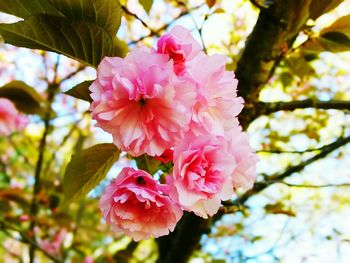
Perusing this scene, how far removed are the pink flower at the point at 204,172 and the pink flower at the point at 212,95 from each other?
0.02 m

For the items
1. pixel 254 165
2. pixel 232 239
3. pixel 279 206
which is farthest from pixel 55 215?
pixel 254 165

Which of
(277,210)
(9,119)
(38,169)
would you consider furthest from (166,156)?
(9,119)

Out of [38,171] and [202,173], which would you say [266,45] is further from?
[38,171]

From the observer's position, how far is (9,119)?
182 cm

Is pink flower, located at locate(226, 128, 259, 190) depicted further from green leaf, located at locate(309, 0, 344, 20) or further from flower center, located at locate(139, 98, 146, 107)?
green leaf, located at locate(309, 0, 344, 20)

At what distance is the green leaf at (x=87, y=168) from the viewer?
617 millimetres

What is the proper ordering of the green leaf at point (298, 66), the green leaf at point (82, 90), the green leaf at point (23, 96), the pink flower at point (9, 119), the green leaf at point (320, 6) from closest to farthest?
the green leaf at point (82, 90) → the green leaf at point (320, 6) → the green leaf at point (298, 66) → the green leaf at point (23, 96) → the pink flower at point (9, 119)

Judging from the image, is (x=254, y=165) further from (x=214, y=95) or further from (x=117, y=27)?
(x=117, y=27)

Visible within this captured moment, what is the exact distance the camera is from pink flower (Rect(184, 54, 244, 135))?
0.50 meters

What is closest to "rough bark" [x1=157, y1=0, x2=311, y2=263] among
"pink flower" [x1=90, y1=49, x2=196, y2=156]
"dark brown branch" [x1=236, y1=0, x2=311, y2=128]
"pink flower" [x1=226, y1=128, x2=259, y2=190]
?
"dark brown branch" [x1=236, y1=0, x2=311, y2=128]

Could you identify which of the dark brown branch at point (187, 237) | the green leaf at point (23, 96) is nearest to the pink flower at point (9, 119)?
the green leaf at point (23, 96)

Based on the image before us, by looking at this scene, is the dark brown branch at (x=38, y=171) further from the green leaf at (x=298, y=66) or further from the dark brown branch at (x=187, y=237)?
the green leaf at (x=298, y=66)

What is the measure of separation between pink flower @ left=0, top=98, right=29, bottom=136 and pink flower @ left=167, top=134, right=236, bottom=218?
1379 mm

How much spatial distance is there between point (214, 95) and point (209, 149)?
2.7 inches
